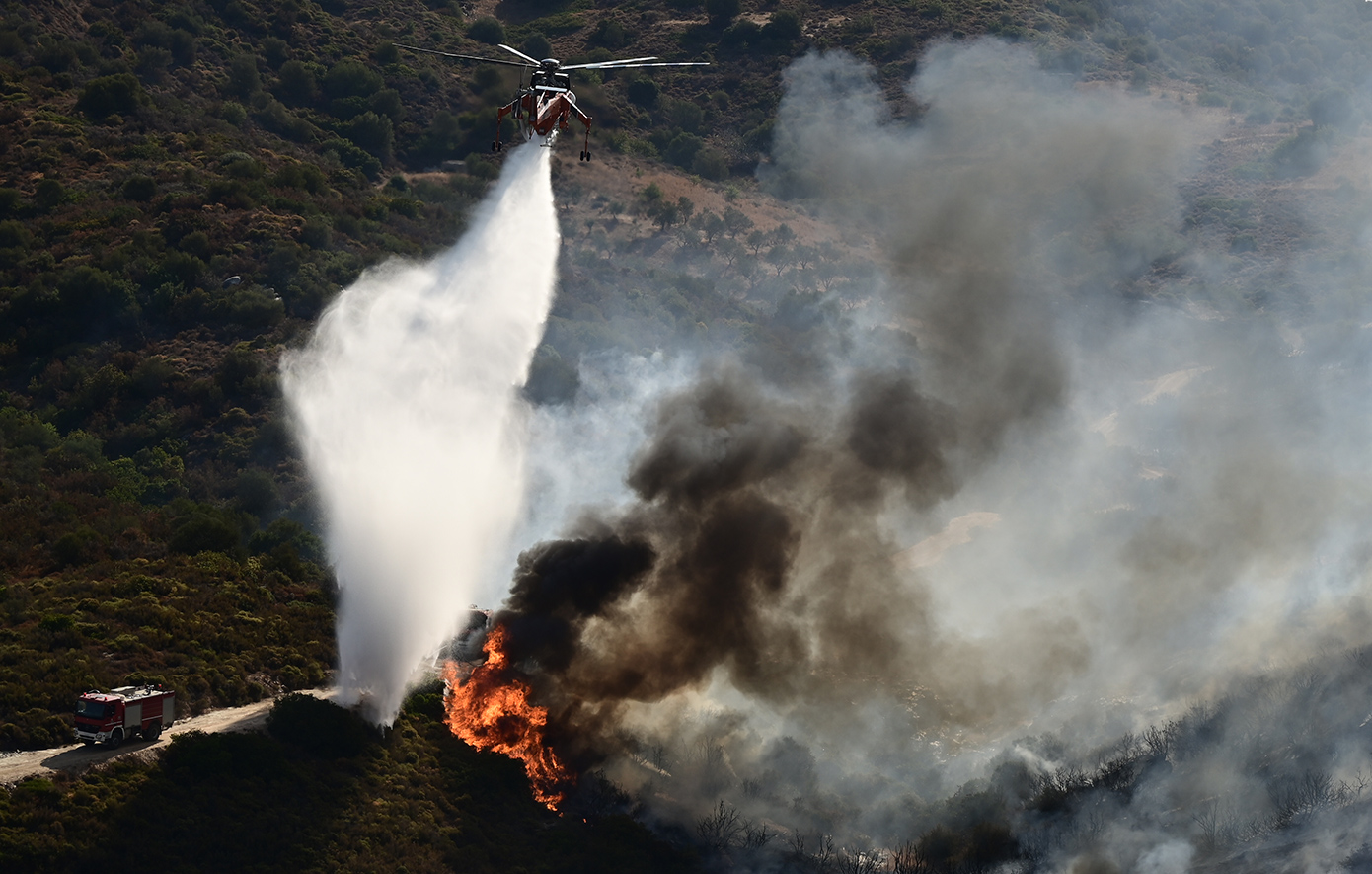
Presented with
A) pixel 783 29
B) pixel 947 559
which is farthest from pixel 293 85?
pixel 947 559

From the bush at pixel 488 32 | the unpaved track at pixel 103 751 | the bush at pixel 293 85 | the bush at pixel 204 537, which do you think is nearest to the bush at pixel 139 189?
the bush at pixel 293 85

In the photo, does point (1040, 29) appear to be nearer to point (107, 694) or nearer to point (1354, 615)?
point (1354, 615)

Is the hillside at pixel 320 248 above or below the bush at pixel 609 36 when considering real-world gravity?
below

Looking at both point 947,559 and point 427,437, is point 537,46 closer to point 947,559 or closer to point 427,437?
point 947,559

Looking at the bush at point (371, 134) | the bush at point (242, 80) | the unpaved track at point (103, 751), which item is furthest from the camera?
the bush at point (371, 134)

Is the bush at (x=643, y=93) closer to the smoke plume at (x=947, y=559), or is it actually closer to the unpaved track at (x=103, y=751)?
the smoke plume at (x=947, y=559)

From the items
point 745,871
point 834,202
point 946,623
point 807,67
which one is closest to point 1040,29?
point 807,67
